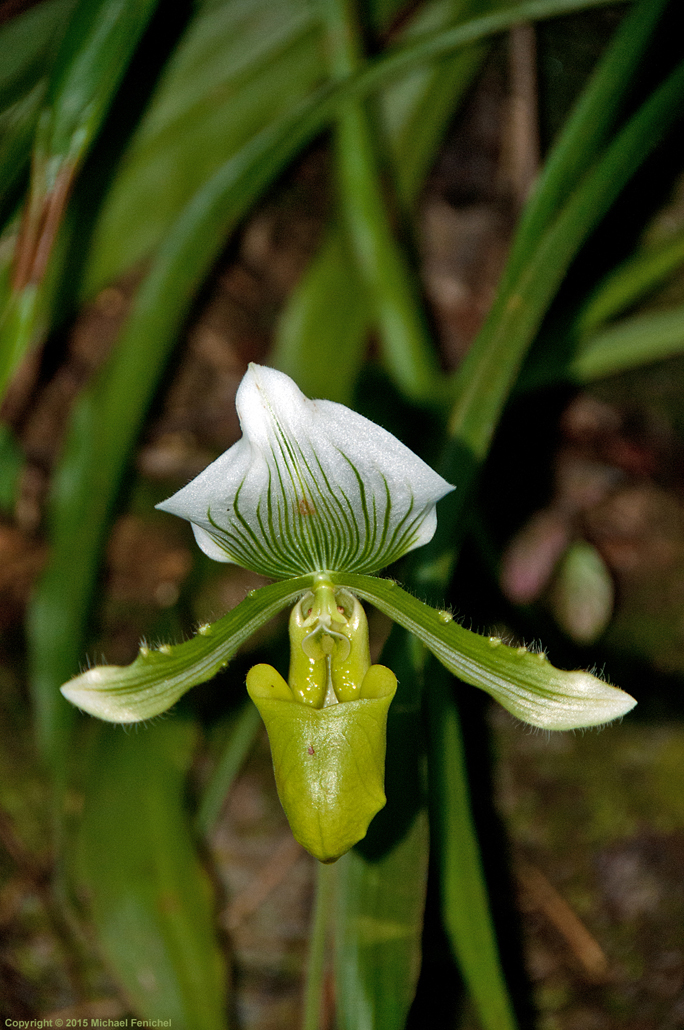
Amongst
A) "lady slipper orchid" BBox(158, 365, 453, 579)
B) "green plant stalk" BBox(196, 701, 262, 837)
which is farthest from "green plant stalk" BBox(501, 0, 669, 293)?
"green plant stalk" BBox(196, 701, 262, 837)

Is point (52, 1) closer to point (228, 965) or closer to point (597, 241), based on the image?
point (597, 241)

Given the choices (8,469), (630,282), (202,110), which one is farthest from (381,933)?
(202,110)

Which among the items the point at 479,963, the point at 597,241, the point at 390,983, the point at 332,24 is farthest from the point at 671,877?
the point at 332,24

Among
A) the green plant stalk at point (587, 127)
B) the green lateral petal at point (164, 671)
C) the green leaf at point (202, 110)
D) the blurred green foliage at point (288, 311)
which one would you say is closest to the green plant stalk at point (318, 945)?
the blurred green foliage at point (288, 311)

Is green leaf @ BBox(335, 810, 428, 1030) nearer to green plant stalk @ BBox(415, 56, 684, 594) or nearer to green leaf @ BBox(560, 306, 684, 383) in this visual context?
green plant stalk @ BBox(415, 56, 684, 594)

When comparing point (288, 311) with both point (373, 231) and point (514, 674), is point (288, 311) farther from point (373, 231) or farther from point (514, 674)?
point (514, 674)

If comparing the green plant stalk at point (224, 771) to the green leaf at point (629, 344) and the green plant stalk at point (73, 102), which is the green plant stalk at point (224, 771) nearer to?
the green plant stalk at point (73, 102)
